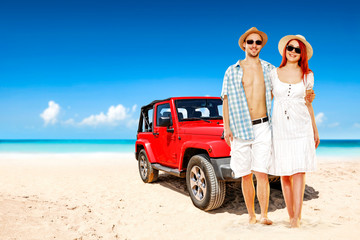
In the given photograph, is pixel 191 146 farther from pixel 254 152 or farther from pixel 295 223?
pixel 295 223

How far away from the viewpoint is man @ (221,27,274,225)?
11.4 ft

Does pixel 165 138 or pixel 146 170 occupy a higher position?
pixel 165 138

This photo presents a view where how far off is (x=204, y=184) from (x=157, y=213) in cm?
108

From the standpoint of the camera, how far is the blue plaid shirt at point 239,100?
348 cm

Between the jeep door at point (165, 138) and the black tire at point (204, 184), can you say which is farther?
the jeep door at point (165, 138)

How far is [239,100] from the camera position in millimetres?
3541

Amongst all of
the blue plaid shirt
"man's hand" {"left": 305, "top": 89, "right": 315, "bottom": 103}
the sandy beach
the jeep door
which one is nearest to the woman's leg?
the sandy beach

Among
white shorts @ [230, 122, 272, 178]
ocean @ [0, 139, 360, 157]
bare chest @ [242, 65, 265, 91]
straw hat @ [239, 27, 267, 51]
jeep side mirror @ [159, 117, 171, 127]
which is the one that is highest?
straw hat @ [239, 27, 267, 51]

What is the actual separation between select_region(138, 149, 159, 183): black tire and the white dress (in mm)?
4514

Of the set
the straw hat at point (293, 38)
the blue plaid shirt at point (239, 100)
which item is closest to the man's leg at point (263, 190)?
the blue plaid shirt at point (239, 100)

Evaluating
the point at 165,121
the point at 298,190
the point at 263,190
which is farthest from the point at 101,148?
the point at 298,190

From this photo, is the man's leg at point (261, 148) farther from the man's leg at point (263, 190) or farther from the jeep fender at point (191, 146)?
the jeep fender at point (191, 146)

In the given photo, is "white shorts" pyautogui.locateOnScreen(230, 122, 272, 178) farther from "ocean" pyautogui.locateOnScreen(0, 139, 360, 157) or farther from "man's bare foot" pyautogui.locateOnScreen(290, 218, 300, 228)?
"ocean" pyautogui.locateOnScreen(0, 139, 360, 157)

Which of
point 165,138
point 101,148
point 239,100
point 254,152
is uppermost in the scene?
point 239,100
